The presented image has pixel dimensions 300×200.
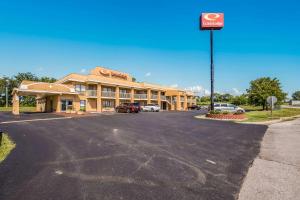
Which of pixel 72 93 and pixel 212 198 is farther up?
pixel 72 93

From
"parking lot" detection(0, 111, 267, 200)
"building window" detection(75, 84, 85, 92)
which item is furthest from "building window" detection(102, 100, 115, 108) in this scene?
"parking lot" detection(0, 111, 267, 200)

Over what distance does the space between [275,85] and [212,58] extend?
27.7 metres

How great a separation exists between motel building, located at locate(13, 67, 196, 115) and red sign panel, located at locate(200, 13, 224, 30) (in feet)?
68.9

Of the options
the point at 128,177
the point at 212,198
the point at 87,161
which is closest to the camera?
the point at 212,198

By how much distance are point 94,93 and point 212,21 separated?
24.1m

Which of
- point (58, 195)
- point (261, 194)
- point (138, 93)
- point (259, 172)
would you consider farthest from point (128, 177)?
point (138, 93)

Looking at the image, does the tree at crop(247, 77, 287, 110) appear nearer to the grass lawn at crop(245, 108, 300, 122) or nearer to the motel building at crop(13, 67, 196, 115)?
the grass lawn at crop(245, 108, 300, 122)

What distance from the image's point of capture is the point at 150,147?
336 inches

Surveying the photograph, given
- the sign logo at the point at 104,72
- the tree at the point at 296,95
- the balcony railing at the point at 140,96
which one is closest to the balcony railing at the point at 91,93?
the sign logo at the point at 104,72

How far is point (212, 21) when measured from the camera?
29.6 meters

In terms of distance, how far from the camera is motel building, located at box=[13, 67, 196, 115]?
30797 mm

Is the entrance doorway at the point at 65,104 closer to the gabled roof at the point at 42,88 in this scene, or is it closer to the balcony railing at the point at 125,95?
the gabled roof at the point at 42,88

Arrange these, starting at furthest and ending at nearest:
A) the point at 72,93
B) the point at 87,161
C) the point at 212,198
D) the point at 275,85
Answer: the point at 275,85
the point at 72,93
the point at 87,161
the point at 212,198

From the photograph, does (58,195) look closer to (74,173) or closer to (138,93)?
(74,173)
